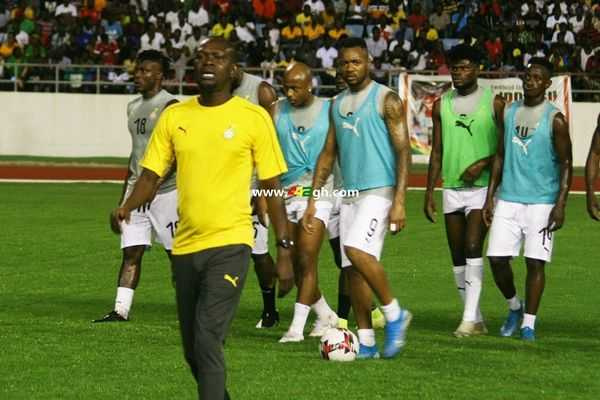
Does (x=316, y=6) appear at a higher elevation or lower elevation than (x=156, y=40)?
higher

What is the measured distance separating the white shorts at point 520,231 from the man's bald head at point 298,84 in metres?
1.90

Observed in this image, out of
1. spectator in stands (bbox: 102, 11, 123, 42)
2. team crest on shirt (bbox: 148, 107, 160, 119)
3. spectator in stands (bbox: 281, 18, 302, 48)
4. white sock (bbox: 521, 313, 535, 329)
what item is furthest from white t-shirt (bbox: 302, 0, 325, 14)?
white sock (bbox: 521, 313, 535, 329)

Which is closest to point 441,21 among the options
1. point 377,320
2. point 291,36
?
point 291,36

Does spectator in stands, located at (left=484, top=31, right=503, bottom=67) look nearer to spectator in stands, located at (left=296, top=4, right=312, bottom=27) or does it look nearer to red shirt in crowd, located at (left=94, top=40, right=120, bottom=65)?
spectator in stands, located at (left=296, top=4, right=312, bottom=27)

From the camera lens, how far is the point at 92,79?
37.7 m

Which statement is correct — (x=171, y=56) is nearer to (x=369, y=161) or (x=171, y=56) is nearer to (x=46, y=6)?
(x=46, y=6)

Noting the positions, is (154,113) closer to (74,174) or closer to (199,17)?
(74,174)

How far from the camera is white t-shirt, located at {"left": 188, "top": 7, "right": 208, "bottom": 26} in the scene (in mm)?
38375

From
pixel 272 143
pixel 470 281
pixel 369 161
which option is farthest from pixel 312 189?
pixel 272 143

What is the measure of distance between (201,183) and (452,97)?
16.9 feet

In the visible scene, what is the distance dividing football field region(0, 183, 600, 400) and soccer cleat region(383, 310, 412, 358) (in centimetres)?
9

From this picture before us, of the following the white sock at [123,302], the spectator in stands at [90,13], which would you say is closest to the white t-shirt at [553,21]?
the spectator in stands at [90,13]

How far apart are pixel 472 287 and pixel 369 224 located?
2113 millimetres

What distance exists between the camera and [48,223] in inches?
889
